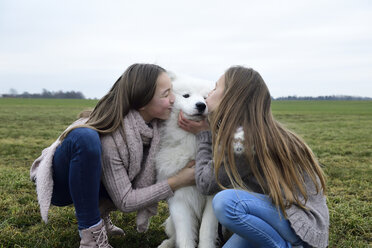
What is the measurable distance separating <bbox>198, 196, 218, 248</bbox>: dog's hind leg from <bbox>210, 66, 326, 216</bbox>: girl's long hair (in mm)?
353

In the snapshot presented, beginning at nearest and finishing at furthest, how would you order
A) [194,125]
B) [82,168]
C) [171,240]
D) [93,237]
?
[82,168]
[93,237]
[194,125]
[171,240]

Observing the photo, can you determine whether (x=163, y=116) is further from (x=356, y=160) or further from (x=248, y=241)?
(x=356, y=160)

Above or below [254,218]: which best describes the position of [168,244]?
below

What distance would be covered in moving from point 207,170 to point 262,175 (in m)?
0.34

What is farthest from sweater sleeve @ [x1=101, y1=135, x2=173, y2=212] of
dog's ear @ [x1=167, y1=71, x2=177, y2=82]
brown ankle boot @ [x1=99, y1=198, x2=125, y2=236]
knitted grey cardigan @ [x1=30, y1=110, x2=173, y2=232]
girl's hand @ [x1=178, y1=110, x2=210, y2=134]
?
dog's ear @ [x1=167, y1=71, x2=177, y2=82]

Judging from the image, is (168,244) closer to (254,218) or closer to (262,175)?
(254,218)

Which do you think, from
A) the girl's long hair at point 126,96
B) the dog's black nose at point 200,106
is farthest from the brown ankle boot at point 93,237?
the dog's black nose at point 200,106

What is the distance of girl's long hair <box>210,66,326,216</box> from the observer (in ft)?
6.67

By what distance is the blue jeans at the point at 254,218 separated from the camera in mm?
2074

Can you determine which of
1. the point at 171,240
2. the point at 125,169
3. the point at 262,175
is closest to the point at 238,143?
the point at 262,175

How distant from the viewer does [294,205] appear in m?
2.10

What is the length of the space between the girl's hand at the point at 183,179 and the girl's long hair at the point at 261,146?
0.33 m

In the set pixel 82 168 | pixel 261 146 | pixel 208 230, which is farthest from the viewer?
pixel 208 230

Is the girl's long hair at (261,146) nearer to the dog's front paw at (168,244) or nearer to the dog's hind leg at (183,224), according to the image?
the dog's hind leg at (183,224)
